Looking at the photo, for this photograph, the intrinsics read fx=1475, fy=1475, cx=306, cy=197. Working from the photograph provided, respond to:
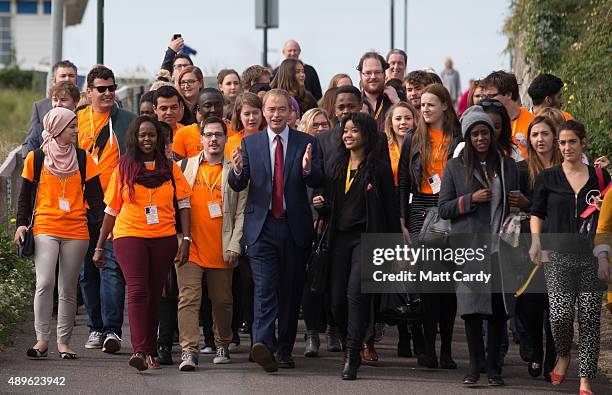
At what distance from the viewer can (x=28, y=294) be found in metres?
14.7

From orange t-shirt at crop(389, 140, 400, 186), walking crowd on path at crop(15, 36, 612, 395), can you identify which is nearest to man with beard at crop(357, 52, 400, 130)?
orange t-shirt at crop(389, 140, 400, 186)

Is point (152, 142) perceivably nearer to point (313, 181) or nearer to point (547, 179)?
point (313, 181)

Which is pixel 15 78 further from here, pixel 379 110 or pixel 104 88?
pixel 104 88

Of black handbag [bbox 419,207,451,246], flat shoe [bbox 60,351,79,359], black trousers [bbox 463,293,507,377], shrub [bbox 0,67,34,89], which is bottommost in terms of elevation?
flat shoe [bbox 60,351,79,359]

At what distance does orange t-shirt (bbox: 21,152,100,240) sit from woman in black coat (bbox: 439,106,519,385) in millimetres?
2920

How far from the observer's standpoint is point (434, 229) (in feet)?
37.6

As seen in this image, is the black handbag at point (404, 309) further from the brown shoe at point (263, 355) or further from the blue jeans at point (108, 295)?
the blue jeans at point (108, 295)

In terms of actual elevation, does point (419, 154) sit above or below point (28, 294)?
above

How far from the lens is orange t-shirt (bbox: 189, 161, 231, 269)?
38.5ft

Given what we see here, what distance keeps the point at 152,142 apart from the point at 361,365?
247cm

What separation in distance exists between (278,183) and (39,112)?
332 centimetres

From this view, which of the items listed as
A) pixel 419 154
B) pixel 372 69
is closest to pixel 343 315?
pixel 419 154

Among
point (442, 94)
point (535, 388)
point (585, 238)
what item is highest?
point (442, 94)

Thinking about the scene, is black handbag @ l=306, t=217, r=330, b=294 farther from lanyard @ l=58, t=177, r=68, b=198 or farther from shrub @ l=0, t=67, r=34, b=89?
shrub @ l=0, t=67, r=34, b=89
